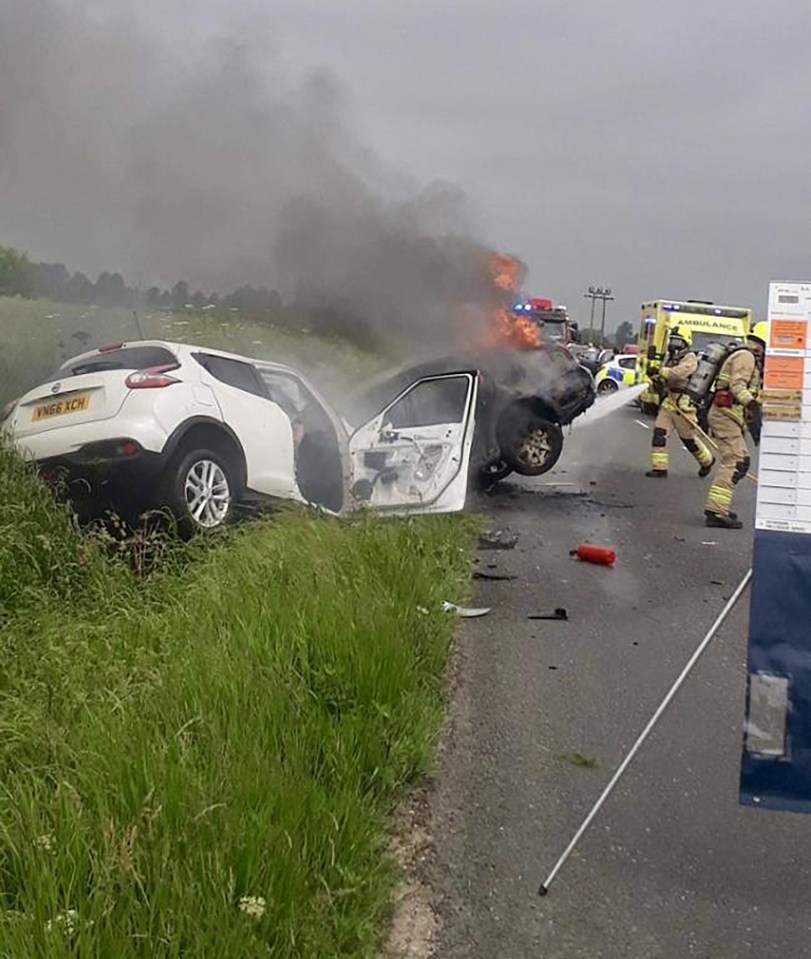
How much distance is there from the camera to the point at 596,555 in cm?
812

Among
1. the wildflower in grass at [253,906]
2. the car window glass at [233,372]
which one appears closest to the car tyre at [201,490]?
the car window glass at [233,372]

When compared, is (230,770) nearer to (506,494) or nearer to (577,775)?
(577,775)

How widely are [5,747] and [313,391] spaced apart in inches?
200

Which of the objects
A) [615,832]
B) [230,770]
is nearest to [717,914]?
[615,832]

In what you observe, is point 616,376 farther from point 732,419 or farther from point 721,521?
point 721,521

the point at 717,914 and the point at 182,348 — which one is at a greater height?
the point at 182,348

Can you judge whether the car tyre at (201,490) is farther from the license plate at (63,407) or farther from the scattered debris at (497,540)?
the scattered debris at (497,540)

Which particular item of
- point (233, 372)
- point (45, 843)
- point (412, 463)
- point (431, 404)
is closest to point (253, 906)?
point (45, 843)

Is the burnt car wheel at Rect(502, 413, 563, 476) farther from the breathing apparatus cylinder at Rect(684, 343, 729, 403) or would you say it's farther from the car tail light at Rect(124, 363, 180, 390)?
the car tail light at Rect(124, 363, 180, 390)

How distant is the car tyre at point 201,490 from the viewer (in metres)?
6.35

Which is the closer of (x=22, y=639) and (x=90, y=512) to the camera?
(x=22, y=639)

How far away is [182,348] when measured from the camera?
704cm

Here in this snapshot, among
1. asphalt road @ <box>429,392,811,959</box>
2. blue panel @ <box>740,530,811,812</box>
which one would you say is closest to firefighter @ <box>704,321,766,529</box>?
asphalt road @ <box>429,392,811,959</box>

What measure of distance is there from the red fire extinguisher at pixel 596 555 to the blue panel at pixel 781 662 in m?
4.96
